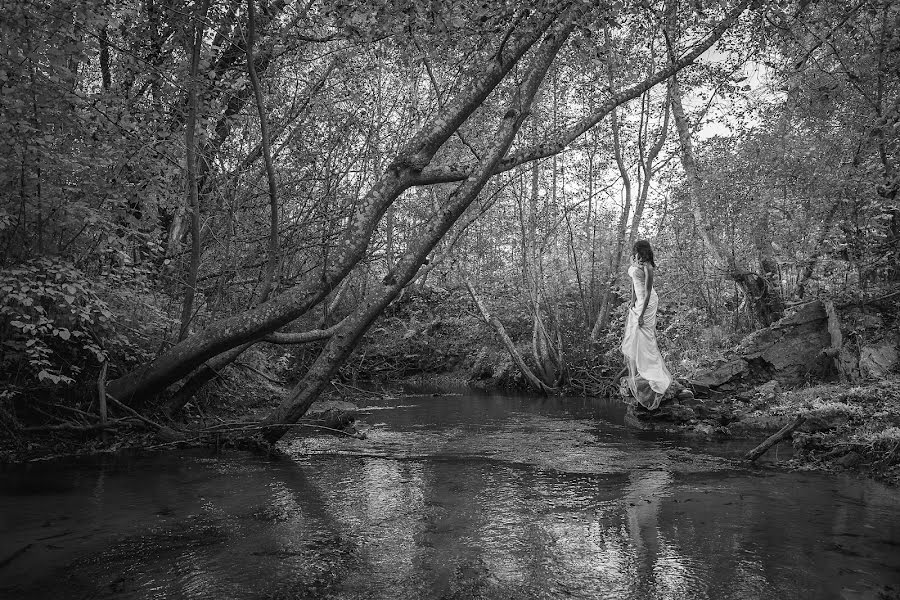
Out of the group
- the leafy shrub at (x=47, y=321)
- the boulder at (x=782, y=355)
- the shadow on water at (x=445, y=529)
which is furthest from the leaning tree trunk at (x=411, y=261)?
the boulder at (x=782, y=355)

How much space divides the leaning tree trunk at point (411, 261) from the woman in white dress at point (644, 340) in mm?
3371

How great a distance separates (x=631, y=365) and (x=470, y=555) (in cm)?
652

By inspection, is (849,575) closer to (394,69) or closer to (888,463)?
(888,463)

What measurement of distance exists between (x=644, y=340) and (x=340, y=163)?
5.91 meters

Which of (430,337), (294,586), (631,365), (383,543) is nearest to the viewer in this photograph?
(294,586)

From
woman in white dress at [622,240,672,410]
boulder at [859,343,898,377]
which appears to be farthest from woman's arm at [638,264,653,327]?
boulder at [859,343,898,377]

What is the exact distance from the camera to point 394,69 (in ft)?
38.1

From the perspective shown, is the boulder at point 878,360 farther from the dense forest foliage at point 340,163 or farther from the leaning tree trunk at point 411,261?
the leaning tree trunk at point 411,261

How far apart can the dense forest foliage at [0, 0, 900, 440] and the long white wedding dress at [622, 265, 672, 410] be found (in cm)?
297

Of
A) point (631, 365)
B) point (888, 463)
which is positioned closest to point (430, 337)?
point (631, 365)

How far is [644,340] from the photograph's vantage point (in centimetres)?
923

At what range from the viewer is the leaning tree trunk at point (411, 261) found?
274 inches

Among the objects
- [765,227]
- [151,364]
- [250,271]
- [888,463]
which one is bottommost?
[888,463]

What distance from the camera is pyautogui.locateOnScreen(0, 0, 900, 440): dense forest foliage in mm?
6344
